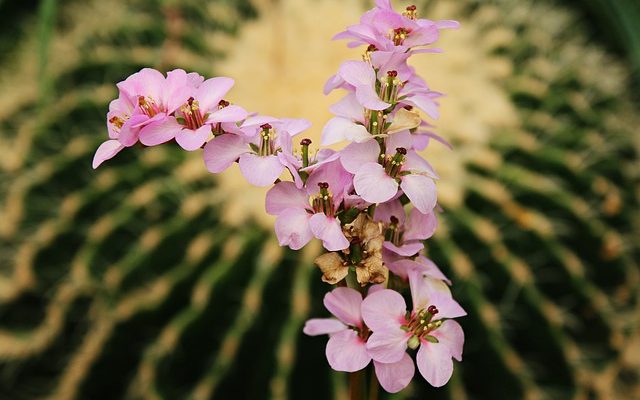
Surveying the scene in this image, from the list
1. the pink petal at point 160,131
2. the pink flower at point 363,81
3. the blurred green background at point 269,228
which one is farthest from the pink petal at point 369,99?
the blurred green background at point 269,228

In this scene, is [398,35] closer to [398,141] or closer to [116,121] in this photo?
[398,141]

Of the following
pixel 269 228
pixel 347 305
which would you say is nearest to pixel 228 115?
pixel 347 305

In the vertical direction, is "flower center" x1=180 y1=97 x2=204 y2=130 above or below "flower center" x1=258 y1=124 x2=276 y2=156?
above

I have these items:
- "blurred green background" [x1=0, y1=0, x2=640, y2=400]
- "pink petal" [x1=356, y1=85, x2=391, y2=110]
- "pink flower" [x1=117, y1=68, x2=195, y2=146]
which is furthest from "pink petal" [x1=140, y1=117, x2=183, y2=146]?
"blurred green background" [x1=0, y1=0, x2=640, y2=400]

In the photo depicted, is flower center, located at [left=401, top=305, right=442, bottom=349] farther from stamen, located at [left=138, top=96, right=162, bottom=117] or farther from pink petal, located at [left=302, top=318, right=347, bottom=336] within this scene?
stamen, located at [left=138, top=96, right=162, bottom=117]

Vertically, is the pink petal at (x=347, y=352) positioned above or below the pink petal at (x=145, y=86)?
below

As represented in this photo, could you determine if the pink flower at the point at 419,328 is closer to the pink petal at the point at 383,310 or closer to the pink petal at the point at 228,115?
the pink petal at the point at 383,310

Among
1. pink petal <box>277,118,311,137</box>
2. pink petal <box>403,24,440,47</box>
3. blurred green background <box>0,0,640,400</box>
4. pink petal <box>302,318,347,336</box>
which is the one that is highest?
pink petal <box>403,24,440,47</box>

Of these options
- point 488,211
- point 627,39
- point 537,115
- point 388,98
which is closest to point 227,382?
point 488,211
